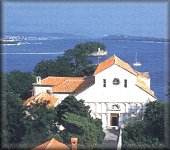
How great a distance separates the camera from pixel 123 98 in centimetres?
711

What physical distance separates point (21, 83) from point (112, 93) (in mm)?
1888

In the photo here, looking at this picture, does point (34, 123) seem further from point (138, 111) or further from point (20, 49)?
point (20, 49)

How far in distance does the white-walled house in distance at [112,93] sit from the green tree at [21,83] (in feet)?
3.22

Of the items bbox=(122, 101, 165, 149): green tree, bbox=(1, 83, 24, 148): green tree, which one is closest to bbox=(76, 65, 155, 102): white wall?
bbox=(1, 83, 24, 148): green tree

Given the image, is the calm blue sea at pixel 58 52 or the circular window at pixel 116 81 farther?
the calm blue sea at pixel 58 52

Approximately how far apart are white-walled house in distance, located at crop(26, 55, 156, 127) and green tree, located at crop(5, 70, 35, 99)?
0.98m

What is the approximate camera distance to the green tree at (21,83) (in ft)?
26.9

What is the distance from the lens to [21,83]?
27.8 feet

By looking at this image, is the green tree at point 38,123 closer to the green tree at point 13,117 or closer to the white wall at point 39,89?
the green tree at point 13,117

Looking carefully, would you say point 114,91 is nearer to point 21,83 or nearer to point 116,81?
point 116,81

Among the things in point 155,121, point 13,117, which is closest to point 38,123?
point 13,117

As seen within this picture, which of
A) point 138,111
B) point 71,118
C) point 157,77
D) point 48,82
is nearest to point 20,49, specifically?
point 157,77

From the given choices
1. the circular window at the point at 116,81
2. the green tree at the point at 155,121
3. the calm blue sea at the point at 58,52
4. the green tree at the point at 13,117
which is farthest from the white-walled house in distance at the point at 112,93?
the calm blue sea at the point at 58,52

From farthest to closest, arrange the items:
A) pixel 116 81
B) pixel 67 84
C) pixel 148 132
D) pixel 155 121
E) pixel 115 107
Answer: pixel 67 84
pixel 115 107
pixel 116 81
pixel 155 121
pixel 148 132
